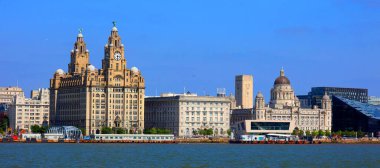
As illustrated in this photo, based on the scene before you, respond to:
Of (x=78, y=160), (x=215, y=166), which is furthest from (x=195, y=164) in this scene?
(x=78, y=160)

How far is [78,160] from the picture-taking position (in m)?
128

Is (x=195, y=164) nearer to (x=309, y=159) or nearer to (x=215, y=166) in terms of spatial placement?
(x=215, y=166)

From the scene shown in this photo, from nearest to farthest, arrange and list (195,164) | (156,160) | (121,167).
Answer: (121,167) → (195,164) → (156,160)

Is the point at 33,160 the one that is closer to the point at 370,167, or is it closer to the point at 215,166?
the point at 215,166

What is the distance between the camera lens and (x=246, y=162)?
128250 millimetres

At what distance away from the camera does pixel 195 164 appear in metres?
121

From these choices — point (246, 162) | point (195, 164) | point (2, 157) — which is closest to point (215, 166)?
point (195, 164)

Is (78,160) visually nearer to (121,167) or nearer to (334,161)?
(121,167)

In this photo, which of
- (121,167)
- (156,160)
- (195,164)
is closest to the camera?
(121,167)

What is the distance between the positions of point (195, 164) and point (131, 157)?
1971cm

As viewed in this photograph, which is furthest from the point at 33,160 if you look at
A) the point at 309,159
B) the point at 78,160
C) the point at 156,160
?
the point at 309,159

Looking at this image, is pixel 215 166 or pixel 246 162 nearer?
pixel 215 166

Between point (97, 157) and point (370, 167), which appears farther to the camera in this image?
point (97, 157)

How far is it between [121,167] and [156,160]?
17.9m
